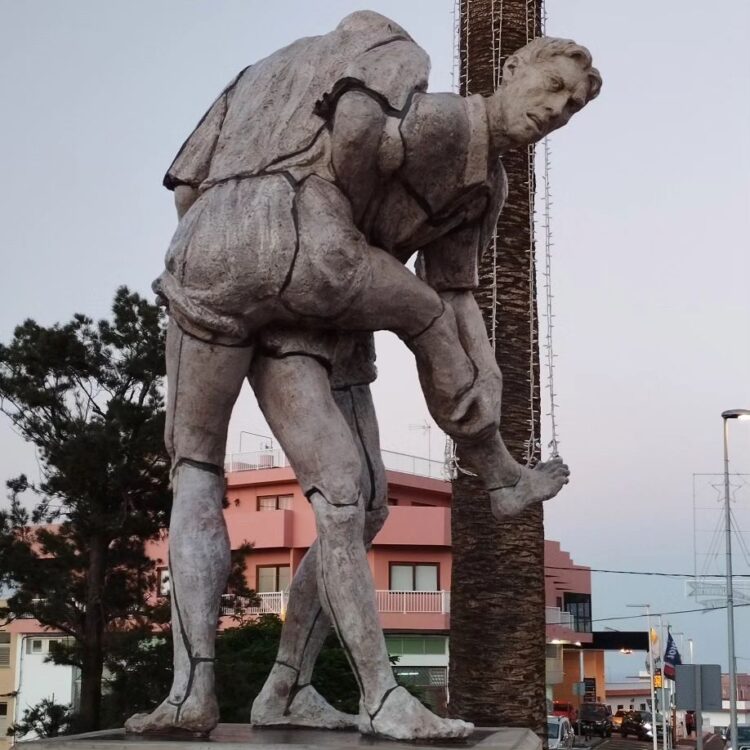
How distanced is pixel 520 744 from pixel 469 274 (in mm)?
1466

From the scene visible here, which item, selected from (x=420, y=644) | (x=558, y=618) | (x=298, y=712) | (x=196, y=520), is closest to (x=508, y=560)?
(x=298, y=712)

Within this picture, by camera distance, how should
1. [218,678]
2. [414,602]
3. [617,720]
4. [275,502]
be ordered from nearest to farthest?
1. [218,678]
2. [414,602]
3. [275,502]
4. [617,720]

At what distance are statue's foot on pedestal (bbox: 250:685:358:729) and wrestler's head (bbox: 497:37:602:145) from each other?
6.04 feet

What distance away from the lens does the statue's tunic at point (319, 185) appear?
3723mm

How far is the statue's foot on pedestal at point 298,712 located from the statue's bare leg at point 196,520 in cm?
40

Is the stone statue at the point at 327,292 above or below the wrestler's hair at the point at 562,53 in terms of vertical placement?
below

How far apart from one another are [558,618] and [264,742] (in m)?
45.9

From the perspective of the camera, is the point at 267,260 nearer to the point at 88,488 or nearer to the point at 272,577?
the point at 88,488

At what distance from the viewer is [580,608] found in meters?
58.4

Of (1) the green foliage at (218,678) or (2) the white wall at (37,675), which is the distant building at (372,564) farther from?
(1) the green foliage at (218,678)

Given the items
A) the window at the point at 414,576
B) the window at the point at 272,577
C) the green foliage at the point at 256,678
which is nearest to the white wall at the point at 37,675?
the window at the point at 272,577

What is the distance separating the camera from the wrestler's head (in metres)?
3.85

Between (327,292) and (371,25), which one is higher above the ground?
(371,25)

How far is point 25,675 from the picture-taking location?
42000 millimetres
